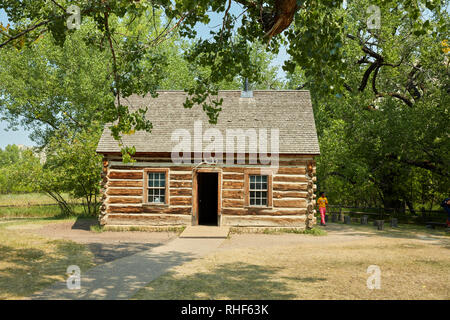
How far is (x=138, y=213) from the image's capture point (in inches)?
655

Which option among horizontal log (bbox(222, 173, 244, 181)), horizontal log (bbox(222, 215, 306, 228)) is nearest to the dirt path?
horizontal log (bbox(222, 215, 306, 228))

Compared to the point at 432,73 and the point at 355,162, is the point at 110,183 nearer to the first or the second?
the point at 355,162

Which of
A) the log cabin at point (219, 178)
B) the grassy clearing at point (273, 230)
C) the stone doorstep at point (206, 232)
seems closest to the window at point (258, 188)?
the log cabin at point (219, 178)

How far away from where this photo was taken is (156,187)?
1667 cm

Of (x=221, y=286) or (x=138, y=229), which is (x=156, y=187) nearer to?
(x=138, y=229)

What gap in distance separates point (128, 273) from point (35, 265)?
260 cm

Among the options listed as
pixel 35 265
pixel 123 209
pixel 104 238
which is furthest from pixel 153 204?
pixel 35 265

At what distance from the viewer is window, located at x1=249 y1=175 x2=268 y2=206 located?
16531 mm

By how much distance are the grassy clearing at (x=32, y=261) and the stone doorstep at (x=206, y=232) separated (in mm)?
4154

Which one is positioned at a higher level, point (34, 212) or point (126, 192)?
point (126, 192)

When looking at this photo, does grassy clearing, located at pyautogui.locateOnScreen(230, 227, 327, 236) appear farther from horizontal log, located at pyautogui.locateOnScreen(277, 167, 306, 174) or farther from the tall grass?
the tall grass

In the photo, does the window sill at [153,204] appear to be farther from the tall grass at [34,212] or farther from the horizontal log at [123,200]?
the tall grass at [34,212]

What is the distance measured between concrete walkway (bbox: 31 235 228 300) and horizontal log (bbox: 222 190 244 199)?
367cm
